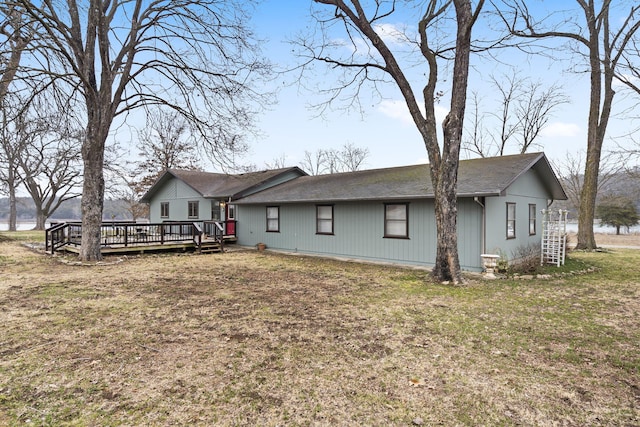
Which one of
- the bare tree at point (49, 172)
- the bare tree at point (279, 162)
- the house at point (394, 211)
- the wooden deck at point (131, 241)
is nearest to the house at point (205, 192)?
the house at point (394, 211)

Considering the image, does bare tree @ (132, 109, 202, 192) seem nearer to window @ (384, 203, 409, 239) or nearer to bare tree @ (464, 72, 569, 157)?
window @ (384, 203, 409, 239)

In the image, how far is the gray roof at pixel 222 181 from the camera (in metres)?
18.0

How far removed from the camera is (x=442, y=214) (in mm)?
8500

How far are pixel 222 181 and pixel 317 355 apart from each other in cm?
1875

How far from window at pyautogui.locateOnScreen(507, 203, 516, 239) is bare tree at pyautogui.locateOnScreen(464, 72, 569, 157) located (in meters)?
17.8

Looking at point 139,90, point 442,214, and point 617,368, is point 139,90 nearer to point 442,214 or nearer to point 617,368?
point 442,214

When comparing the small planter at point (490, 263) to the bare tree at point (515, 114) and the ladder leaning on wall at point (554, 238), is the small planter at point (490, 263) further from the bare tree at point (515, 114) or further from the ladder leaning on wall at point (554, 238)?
the bare tree at point (515, 114)

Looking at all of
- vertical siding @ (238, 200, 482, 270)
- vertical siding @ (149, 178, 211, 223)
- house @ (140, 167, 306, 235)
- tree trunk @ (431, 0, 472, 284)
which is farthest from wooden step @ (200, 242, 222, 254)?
tree trunk @ (431, 0, 472, 284)

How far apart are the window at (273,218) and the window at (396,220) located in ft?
18.7

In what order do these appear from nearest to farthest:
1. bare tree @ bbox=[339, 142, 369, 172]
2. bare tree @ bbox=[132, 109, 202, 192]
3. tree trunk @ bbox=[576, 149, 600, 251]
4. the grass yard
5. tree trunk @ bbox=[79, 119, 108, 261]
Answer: the grass yard, tree trunk @ bbox=[79, 119, 108, 261], tree trunk @ bbox=[576, 149, 600, 251], bare tree @ bbox=[132, 109, 202, 192], bare tree @ bbox=[339, 142, 369, 172]

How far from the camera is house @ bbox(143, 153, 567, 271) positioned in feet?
33.2

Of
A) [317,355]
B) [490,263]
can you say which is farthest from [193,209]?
[317,355]

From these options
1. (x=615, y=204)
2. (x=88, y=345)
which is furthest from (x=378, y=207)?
(x=615, y=204)

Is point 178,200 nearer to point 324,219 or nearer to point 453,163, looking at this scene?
point 324,219
